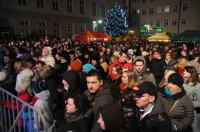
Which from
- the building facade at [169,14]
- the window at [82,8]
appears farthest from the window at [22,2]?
the building facade at [169,14]

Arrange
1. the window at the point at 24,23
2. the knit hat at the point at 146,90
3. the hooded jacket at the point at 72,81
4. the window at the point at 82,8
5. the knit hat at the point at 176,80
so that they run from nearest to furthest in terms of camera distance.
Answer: the knit hat at the point at 146,90, the knit hat at the point at 176,80, the hooded jacket at the point at 72,81, the window at the point at 24,23, the window at the point at 82,8

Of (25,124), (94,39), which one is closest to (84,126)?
(25,124)

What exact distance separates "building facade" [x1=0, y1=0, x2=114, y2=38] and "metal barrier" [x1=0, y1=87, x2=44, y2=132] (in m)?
29.4

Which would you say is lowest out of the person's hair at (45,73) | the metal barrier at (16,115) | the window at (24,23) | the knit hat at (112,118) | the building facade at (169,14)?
the metal barrier at (16,115)

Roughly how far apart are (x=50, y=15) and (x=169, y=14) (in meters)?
28.3

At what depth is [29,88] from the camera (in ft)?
17.8

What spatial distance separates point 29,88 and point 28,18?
114ft

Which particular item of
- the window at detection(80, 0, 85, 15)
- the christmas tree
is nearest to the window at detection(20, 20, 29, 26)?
the christmas tree

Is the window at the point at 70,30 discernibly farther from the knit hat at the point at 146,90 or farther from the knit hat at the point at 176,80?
the knit hat at the point at 146,90

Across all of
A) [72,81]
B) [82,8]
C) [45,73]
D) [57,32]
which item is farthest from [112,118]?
[82,8]

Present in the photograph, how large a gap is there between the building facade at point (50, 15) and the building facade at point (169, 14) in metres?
9.31

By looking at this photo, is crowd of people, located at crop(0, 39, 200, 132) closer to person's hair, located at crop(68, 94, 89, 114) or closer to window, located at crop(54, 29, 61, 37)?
person's hair, located at crop(68, 94, 89, 114)

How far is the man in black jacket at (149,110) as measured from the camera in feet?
10.2

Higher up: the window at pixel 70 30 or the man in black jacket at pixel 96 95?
the window at pixel 70 30
